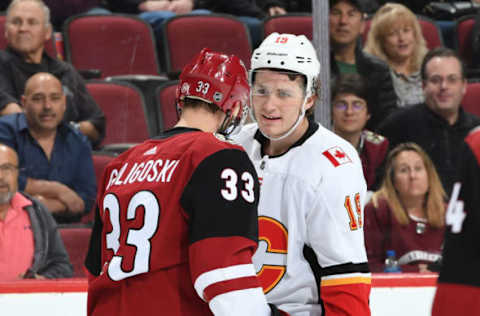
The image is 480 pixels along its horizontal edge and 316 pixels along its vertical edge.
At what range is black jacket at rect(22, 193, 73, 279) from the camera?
2752 mm

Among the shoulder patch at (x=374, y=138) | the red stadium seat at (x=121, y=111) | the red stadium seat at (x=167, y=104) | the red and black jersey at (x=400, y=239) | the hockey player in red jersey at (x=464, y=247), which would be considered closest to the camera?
the hockey player in red jersey at (x=464, y=247)

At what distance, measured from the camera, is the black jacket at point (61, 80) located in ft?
11.0

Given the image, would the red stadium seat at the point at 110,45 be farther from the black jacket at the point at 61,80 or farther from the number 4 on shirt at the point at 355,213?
the number 4 on shirt at the point at 355,213

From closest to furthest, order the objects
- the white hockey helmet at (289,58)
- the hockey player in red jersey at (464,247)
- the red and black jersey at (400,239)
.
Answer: the hockey player in red jersey at (464,247) → the white hockey helmet at (289,58) → the red and black jersey at (400,239)

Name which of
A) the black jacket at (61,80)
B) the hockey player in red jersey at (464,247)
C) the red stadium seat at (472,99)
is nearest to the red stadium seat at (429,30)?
the red stadium seat at (472,99)

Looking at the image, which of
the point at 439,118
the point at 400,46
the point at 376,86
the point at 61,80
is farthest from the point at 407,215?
the point at 61,80

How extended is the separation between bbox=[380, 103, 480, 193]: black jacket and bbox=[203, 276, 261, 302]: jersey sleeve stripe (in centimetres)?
142

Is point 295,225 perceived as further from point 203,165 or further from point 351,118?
point 351,118

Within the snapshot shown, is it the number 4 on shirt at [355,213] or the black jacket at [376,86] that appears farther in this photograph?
the black jacket at [376,86]

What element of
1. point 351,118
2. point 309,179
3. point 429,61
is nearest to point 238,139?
point 309,179

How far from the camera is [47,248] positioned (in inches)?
110

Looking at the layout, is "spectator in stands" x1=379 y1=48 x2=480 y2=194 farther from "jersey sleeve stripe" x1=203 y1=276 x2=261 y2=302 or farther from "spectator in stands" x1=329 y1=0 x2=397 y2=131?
"jersey sleeve stripe" x1=203 y1=276 x2=261 y2=302

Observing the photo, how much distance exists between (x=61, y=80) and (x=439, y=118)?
4.70 ft

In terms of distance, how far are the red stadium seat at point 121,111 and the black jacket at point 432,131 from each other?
0.89 meters
